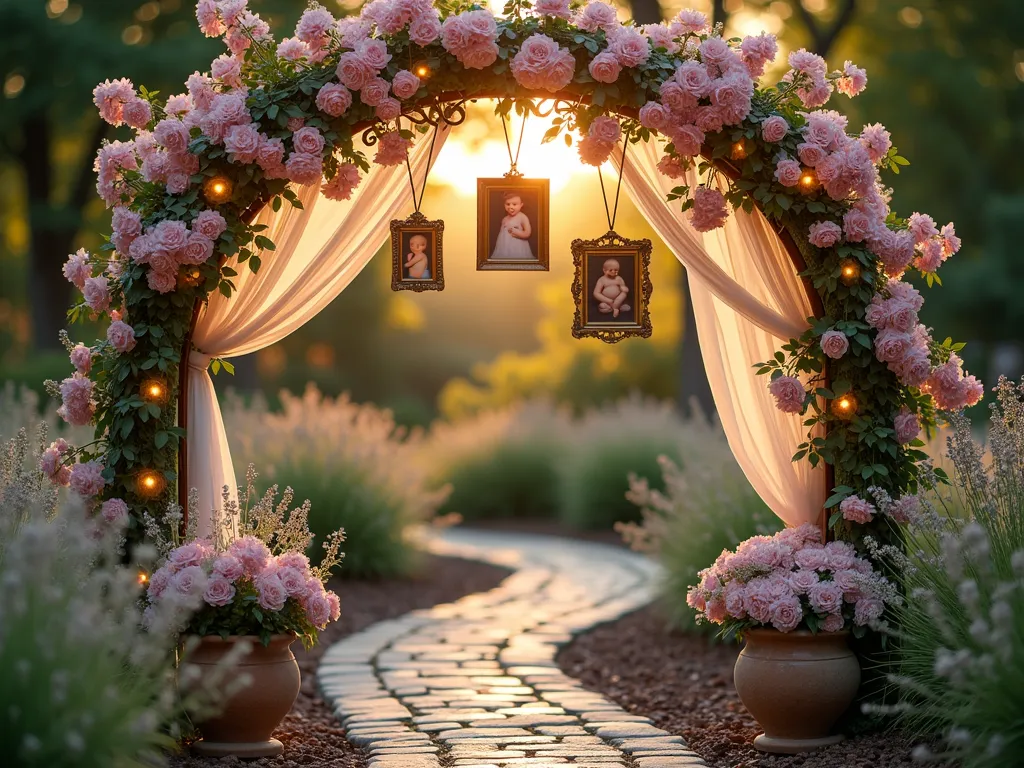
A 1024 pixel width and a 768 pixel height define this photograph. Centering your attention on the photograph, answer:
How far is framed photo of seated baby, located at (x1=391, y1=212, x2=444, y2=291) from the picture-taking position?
475 cm

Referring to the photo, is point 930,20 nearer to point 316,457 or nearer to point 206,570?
point 316,457

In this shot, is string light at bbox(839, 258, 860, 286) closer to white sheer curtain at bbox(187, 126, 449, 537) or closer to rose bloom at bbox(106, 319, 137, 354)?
white sheer curtain at bbox(187, 126, 449, 537)

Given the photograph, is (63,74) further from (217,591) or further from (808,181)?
(808,181)

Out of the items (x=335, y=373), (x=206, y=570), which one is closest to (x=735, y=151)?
(x=206, y=570)

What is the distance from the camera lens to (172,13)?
51.0 feet

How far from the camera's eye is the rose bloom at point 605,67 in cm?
441

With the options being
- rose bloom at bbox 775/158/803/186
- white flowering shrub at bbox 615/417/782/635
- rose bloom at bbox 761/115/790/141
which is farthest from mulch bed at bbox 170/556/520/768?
rose bloom at bbox 761/115/790/141

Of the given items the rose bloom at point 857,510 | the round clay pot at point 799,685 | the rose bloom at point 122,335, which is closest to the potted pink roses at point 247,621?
the rose bloom at point 122,335

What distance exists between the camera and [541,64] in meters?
4.38

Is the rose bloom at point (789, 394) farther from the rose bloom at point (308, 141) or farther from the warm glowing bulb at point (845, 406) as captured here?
the rose bloom at point (308, 141)

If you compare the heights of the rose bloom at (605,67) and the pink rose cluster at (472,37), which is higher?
the pink rose cluster at (472,37)

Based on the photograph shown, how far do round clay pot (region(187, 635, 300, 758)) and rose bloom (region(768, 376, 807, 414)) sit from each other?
2.04 metres

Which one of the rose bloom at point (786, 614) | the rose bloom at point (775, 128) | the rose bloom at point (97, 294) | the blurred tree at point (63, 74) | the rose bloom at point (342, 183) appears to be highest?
the blurred tree at point (63, 74)

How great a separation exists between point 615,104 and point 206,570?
2.32m
